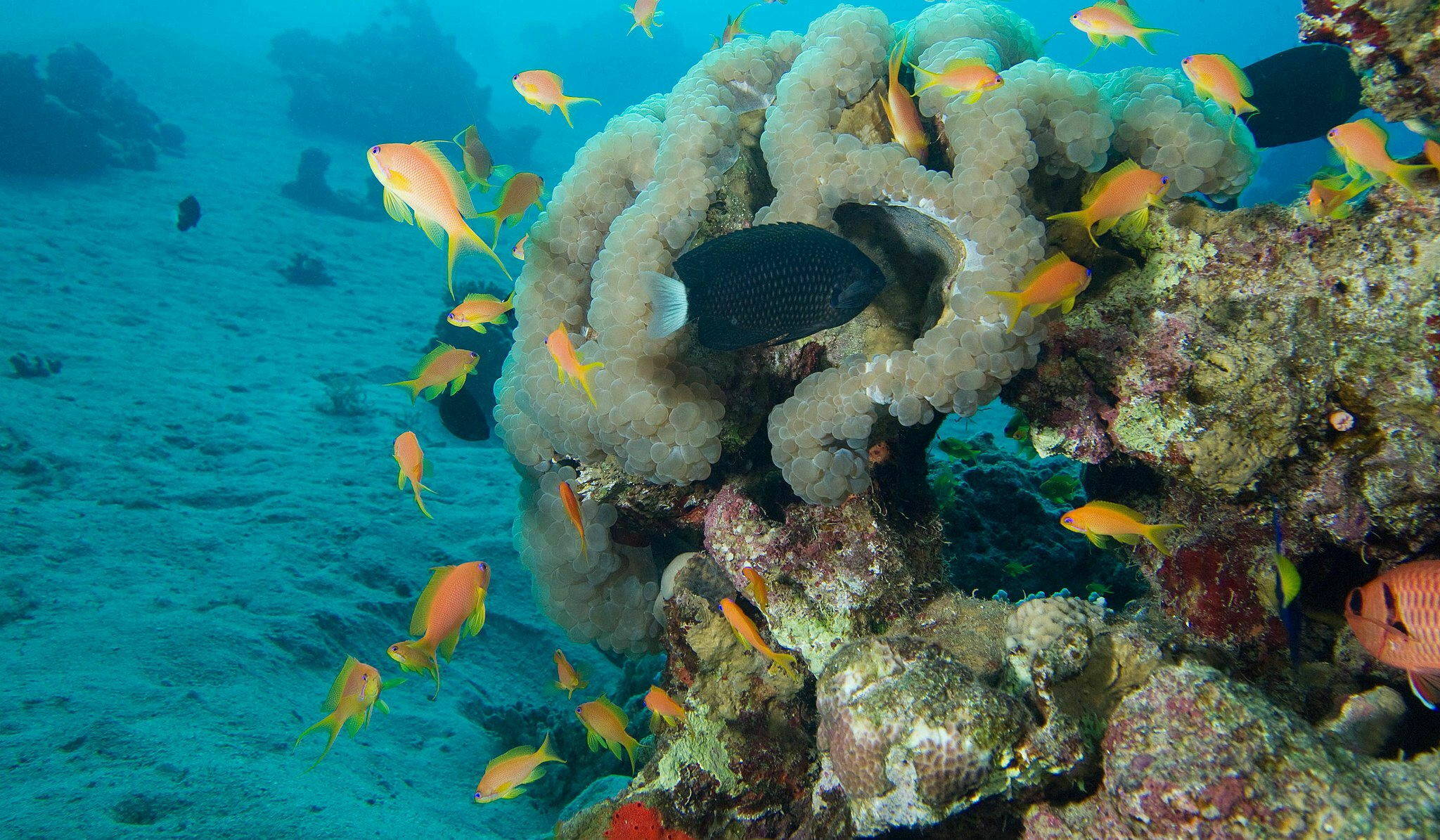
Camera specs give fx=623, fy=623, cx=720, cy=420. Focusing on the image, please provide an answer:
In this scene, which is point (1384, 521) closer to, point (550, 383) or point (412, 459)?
point (550, 383)

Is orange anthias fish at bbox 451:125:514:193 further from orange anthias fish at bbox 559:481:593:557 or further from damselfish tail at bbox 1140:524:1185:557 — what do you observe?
damselfish tail at bbox 1140:524:1185:557

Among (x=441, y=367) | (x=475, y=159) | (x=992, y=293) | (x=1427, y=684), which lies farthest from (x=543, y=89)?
(x=1427, y=684)

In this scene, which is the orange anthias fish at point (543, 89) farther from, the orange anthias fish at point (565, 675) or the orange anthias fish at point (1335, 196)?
the orange anthias fish at point (1335, 196)

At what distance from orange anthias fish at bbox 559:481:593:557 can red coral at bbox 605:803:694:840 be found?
1219 mm

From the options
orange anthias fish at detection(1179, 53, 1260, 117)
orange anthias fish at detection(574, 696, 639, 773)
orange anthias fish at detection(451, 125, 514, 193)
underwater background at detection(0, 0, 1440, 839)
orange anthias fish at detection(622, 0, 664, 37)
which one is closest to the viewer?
orange anthias fish at detection(1179, 53, 1260, 117)

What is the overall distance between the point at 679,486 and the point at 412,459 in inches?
60.7

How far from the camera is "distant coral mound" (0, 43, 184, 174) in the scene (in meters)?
16.5

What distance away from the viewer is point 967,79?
2566 millimetres

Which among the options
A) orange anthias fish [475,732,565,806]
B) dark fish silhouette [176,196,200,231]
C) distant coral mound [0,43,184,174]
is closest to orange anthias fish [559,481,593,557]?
orange anthias fish [475,732,565,806]

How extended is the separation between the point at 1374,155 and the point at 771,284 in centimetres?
221

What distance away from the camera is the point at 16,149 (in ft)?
53.2

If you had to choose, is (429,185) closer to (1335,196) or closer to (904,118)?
(904,118)

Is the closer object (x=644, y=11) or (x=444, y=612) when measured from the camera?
(x=444, y=612)

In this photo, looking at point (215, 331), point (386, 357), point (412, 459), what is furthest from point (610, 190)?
point (215, 331)
